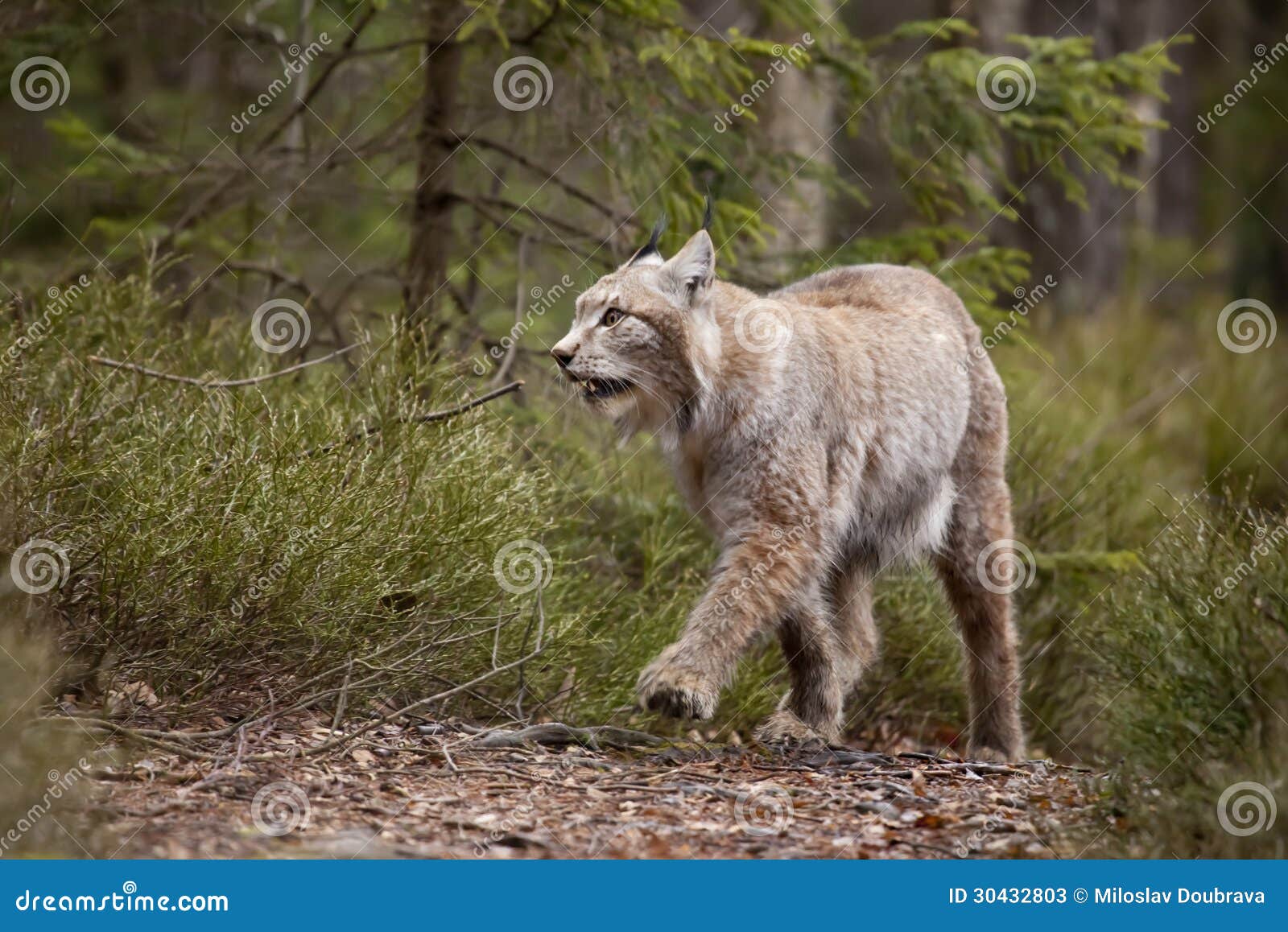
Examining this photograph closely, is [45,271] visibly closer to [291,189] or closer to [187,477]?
[291,189]

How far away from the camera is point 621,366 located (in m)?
5.11

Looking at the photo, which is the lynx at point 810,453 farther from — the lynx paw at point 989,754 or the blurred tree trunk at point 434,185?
the blurred tree trunk at point 434,185

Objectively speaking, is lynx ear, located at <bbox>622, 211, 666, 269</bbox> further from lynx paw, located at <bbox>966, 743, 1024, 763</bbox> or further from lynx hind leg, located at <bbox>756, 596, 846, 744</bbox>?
lynx paw, located at <bbox>966, 743, 1024, 763</bbox>

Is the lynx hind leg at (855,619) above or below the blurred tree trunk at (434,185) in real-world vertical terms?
below

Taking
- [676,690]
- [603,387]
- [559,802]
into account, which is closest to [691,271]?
[603,387]

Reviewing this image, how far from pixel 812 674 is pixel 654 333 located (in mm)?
1537

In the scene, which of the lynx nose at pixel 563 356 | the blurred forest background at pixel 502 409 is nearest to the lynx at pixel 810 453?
the lynx nose at pixel 563 356

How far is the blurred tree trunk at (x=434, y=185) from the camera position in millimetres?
7133

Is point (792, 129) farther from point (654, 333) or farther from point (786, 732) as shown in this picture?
point (786, 732)

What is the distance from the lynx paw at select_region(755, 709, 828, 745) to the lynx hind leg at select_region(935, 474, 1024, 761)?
1056mm

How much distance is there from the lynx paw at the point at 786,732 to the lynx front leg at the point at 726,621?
0.47 meters

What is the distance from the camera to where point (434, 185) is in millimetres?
7145

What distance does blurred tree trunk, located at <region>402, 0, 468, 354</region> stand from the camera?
7133 millimetres

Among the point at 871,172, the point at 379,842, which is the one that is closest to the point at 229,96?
the point at 379,842
